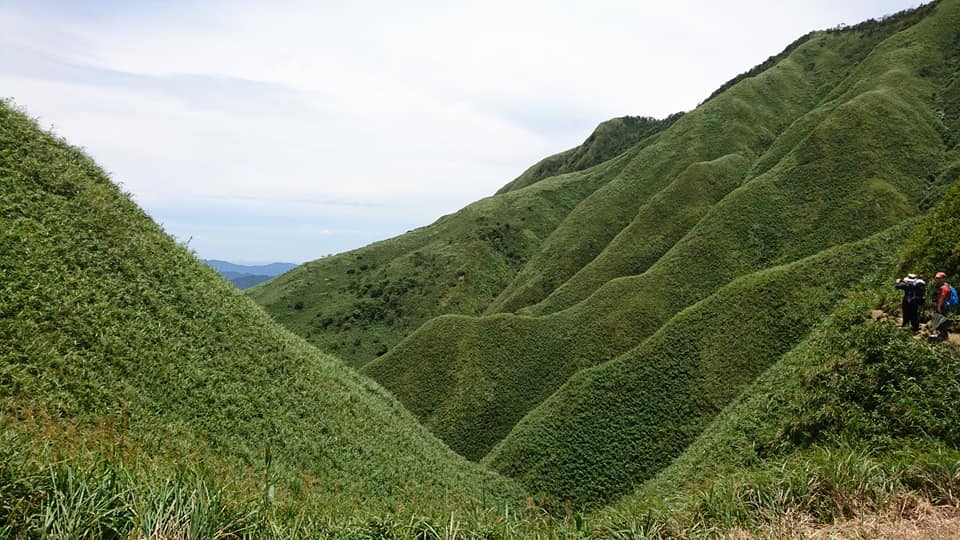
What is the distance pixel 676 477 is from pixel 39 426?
2735 cm

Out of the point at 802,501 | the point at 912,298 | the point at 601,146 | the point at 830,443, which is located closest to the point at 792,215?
the point at 912,298

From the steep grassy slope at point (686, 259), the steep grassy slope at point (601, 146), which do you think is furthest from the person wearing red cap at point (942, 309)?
the steep grassy slope at point (601, 146)

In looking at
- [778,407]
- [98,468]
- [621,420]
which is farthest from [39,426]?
[621,420]

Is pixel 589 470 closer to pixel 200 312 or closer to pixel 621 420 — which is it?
pixel 621 420

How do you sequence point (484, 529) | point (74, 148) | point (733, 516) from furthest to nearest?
point (74, 148) < point (733, 516) < point (484, 529)

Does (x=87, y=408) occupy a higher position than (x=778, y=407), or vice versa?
(x=87, y=408)

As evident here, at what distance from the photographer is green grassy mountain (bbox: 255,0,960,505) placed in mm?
42094

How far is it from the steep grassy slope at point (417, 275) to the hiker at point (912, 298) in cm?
8071

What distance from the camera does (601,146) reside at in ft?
592

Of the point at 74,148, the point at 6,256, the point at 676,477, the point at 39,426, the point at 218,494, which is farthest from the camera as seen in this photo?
the point at 676,477

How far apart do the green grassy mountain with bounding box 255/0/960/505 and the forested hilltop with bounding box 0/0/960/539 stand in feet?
1.12

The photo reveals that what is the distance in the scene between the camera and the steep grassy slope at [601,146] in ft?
574

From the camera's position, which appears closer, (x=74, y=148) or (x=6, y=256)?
(x=6, y=256)

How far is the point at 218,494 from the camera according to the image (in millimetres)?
8211
